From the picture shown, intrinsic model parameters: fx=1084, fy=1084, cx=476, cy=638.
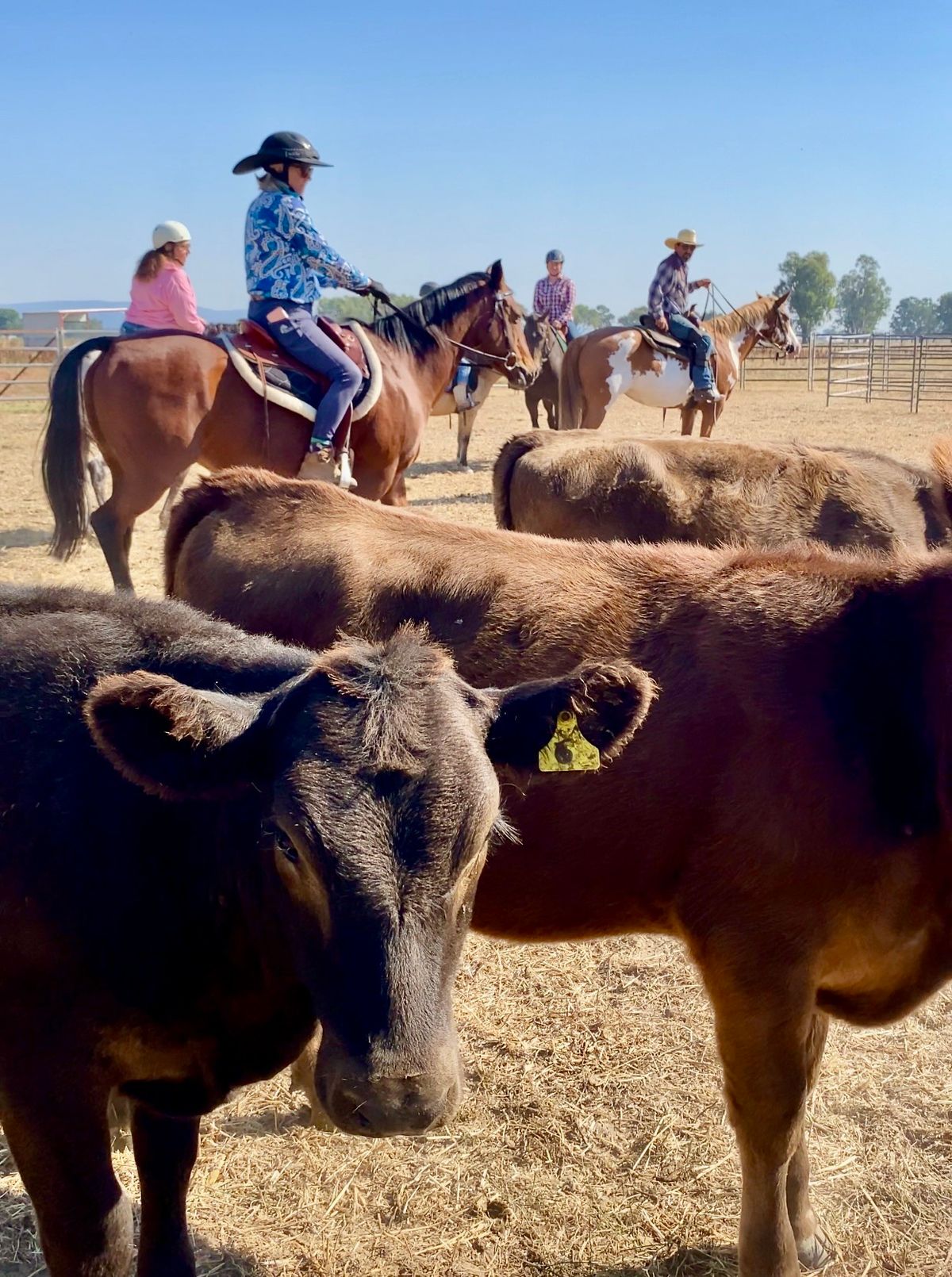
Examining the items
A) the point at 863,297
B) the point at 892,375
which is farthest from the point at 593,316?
the point at 892,375

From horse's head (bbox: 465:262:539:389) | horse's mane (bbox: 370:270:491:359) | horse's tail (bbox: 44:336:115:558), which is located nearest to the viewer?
horse's tail (bbox: 44:336:115:558)

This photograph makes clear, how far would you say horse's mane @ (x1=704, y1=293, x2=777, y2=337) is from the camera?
17781 mm

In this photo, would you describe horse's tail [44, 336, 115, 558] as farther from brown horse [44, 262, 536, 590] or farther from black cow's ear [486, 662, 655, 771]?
black cow's ear [486, 662, 655, 771]

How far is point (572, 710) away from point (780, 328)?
17511 millimetres

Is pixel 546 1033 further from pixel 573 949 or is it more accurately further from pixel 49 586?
pixel 49 586

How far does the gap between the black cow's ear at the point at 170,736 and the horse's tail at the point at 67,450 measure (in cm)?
777

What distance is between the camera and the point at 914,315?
173m

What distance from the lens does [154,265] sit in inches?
462

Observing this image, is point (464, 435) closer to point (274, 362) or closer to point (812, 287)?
point (274, 362)

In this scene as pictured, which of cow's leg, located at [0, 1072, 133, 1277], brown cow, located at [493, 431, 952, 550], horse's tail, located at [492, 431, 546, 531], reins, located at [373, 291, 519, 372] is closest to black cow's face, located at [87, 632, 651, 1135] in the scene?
cow's leg, located at [0, 1072, 133, 1277]

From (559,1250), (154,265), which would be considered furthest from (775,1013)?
(154,265)

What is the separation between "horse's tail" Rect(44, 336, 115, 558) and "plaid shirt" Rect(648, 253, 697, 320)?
31.2 ft

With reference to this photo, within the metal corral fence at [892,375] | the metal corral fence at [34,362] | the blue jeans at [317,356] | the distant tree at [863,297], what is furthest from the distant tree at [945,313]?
the blue jeans at [317,356]

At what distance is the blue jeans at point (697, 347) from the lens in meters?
16.1
